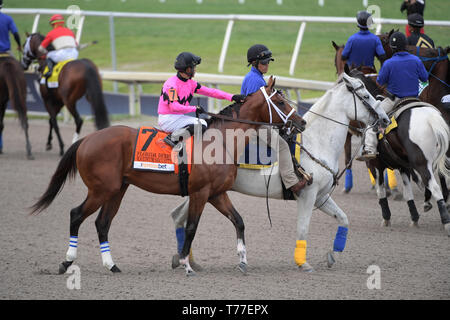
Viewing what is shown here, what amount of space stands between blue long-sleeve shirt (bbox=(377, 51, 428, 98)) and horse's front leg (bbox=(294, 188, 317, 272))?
2583mm

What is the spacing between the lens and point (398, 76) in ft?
27.9

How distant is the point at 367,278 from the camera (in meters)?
6.36

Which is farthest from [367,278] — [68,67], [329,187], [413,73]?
[68,67]

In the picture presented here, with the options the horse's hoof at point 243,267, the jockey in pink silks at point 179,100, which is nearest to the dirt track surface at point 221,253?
the horse's hoof at point 243,267

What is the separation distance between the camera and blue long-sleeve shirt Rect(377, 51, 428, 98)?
8.47m

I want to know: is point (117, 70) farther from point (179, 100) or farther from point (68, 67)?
point (179, 100)

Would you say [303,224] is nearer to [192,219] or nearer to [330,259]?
[330,259]

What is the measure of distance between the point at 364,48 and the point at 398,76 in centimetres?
172

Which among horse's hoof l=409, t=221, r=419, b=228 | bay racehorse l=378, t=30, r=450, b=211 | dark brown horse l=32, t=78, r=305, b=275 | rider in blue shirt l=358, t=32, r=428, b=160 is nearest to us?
dark brown horse l=32, t=78, r=305, b=275

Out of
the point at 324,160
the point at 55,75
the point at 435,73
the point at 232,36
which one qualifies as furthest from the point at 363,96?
the point at 232,36

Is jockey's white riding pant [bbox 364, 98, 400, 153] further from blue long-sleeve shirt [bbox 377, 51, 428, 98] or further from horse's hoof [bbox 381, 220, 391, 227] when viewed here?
horse's hoof [bbox 381, 220, 391, 227]

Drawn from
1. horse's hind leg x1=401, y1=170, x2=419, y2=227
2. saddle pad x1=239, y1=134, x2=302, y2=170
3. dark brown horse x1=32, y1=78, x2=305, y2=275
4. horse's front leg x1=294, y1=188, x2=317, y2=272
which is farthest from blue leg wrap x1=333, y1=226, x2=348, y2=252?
horse's hind leg x1=401, y1=170, x2=419, y2=227

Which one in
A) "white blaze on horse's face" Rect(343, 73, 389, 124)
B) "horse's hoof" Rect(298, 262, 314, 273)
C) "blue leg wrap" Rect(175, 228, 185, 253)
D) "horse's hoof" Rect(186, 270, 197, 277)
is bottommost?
"horse's hoof" Rect(186, 270, 197, 277)

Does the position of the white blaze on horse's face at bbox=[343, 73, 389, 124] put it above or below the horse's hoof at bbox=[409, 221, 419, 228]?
above
